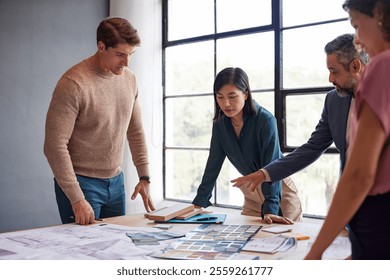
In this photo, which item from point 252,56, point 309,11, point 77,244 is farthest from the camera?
point 252,56

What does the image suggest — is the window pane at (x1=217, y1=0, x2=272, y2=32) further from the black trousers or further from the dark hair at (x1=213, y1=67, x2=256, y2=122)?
the black trousers

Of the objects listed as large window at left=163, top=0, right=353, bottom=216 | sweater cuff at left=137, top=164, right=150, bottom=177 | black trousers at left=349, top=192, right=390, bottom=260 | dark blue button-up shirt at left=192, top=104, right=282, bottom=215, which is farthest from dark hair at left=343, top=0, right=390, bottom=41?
large window at left=163, top=0, right=353, bottom=216

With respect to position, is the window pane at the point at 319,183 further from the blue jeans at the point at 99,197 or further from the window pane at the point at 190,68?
the blue jeans at the point at 99,197

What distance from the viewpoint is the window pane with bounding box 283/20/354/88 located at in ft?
11.0

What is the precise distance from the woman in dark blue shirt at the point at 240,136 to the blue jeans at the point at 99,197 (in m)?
0.38

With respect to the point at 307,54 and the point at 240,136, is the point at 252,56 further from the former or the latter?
the point at 240,136

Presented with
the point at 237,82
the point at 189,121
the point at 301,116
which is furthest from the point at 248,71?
the point at 237,82

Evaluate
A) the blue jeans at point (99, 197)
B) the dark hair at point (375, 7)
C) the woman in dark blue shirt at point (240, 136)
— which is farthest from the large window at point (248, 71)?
the dark hair at point (375, 7)

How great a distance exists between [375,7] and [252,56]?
2868 millimetres

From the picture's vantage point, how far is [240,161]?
2.33m

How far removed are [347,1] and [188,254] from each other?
0.87 m

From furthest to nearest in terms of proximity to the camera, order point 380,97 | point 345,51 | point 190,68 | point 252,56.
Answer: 1. point 190,68
2. point 252,56
3. point 345,51
4. point 380,97

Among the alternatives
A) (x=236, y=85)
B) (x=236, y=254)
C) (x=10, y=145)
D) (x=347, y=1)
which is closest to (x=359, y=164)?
(x=347, y=1)

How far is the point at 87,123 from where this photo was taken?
2105 mm
